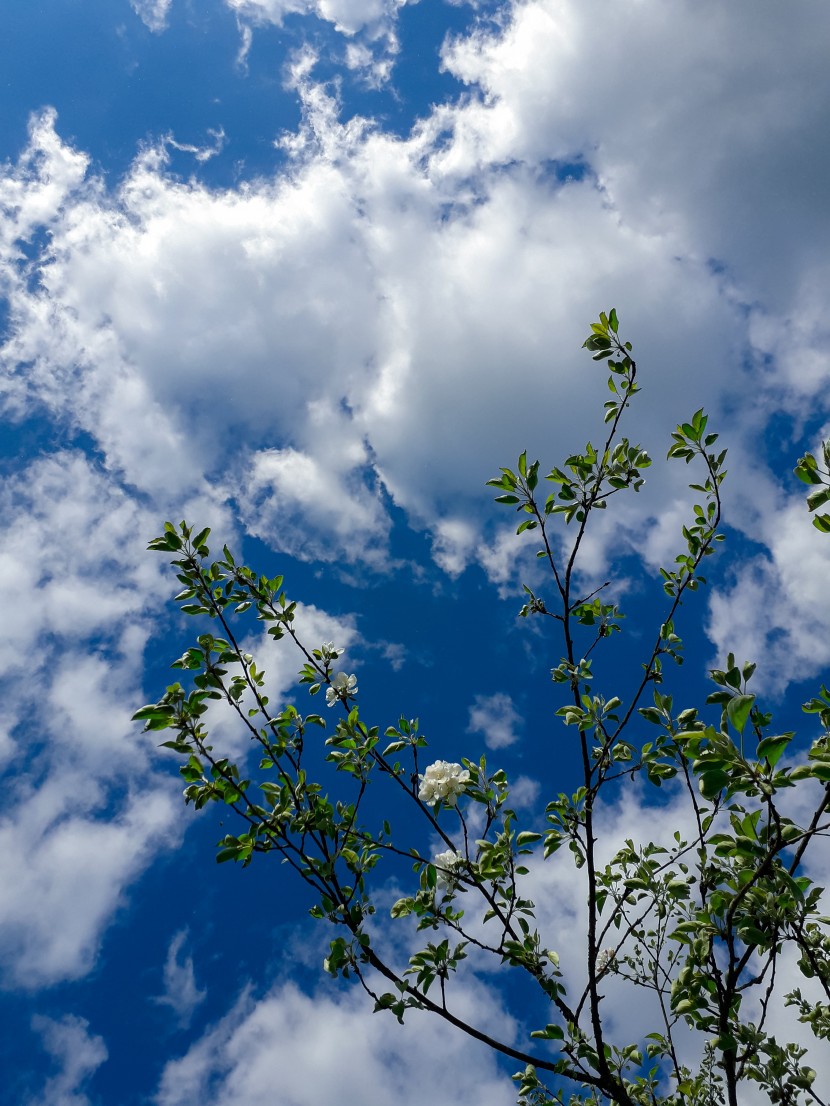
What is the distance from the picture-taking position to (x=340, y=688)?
12.5 ft

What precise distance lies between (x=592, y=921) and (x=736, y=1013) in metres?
0.74

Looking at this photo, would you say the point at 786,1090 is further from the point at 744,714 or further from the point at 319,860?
the point at 744,714

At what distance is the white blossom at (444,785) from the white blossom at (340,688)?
2.36 ft

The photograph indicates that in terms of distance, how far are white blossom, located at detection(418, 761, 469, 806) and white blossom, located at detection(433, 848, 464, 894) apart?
25cm

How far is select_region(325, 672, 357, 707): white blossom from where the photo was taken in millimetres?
3777

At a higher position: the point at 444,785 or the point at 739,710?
the point at 444,785

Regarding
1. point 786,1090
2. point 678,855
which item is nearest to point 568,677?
point 678,855

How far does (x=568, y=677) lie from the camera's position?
355cm

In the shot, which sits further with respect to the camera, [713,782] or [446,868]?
[446,868]

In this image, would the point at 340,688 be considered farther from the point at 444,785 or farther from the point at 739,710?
the point at 739,710

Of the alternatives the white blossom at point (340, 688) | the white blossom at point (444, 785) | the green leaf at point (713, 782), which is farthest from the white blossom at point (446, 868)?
the green leaf at point (713, 782)

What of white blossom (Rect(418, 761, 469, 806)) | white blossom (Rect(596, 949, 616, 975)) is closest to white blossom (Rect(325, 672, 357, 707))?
white blossom (Rect(418, 761, 469, 806))

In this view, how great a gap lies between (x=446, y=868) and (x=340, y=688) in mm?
1161

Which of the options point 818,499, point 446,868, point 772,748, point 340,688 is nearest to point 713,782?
point 772,748
